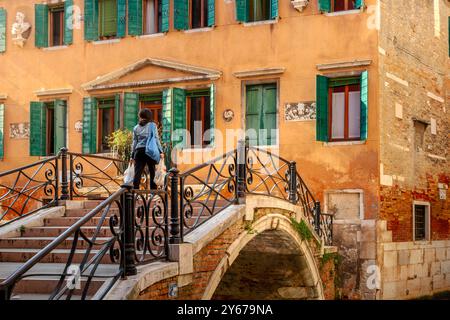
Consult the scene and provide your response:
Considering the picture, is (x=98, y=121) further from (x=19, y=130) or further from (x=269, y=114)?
(x=269, y=114)

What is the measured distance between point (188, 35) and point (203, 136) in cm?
243

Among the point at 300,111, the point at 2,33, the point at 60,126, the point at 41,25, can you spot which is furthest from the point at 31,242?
the point at 2,33

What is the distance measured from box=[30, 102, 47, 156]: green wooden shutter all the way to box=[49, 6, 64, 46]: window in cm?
173

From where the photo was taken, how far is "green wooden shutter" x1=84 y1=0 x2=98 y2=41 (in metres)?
17.7

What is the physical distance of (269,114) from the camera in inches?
Answer: 624

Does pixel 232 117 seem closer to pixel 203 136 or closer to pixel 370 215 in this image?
pixel 203 136

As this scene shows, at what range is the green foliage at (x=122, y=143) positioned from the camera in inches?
641

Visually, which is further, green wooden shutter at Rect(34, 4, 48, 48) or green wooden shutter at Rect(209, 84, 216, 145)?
green wooden shutter at Rect(34, 4, 48, 48)

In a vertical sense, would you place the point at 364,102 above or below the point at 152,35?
below

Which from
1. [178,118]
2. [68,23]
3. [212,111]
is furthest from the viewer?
[68,23]

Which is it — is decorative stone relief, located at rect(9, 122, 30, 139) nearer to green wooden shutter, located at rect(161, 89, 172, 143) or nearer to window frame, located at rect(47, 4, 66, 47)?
window frame, located at rect(47, 4, 66, 47)

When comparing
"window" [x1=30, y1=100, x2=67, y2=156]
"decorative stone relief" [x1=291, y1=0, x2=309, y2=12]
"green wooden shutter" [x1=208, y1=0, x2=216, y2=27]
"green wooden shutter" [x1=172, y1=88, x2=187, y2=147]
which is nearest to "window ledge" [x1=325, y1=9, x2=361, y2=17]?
"decorative stone relief" [x1=291, y1=0, x2=309, y2=12]

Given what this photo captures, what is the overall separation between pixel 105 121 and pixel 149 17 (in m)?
2.77
